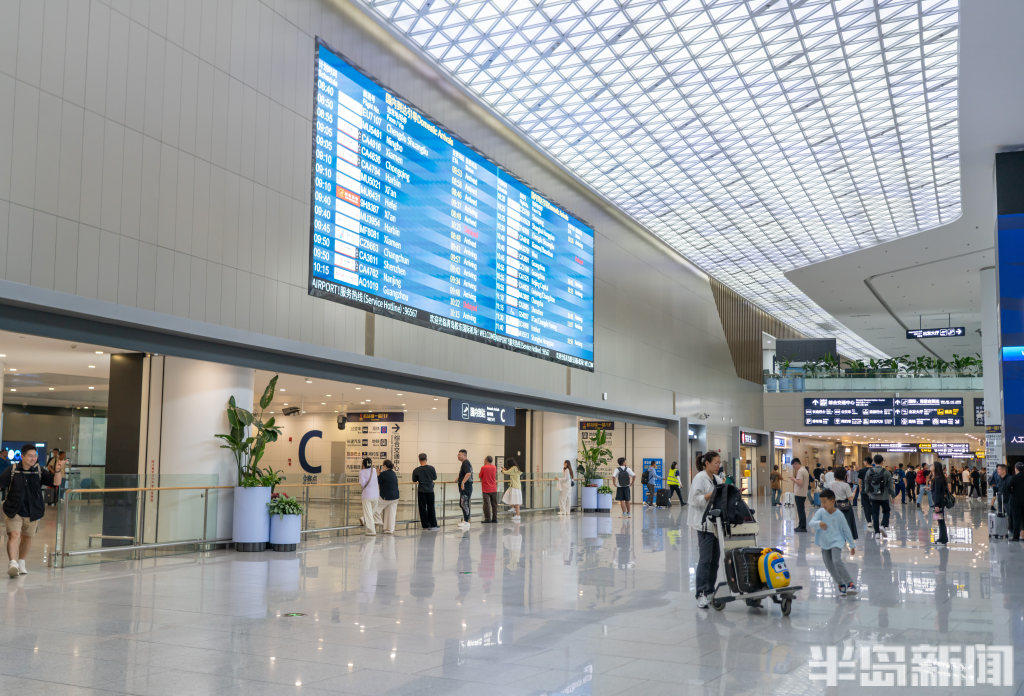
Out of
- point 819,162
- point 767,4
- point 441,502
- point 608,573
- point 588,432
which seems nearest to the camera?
point 608,573

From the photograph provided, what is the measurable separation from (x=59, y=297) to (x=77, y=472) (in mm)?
3343

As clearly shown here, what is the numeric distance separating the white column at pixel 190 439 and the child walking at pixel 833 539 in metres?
9.16

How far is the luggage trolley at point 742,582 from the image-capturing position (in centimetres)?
831

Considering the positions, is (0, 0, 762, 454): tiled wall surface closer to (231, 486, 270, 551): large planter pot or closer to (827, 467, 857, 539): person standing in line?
(231, 486, 270, 551): large planter pot

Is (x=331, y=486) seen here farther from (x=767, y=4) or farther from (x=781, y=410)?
(x=781, y=410)

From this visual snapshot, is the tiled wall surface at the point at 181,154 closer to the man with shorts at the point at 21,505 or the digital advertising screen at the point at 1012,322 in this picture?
the man with shorts at the point at 21,505

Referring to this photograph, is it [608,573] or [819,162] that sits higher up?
[819,162]

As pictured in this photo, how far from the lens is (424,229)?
56.0 feet

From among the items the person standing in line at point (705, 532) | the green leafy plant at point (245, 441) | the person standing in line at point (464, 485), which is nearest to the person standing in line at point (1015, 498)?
the person standing in line at point (464, 485)

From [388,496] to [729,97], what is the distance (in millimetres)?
11731

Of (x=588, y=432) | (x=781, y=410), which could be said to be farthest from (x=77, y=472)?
(x=781, y=410)

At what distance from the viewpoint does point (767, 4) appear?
15883 millimetres

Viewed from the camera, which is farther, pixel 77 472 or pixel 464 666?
pixel 77 472

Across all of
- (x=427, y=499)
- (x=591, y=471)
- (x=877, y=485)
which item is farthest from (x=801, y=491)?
(x=591, y=471)
